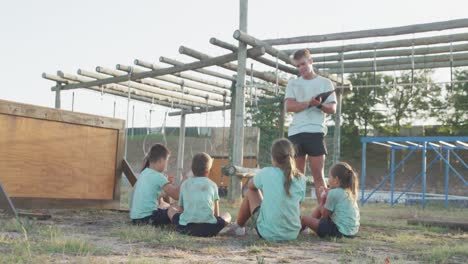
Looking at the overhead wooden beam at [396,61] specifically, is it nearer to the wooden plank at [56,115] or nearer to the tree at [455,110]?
the wooden plank at [56,115]

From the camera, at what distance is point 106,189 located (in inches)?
265

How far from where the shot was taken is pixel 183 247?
3568 mm

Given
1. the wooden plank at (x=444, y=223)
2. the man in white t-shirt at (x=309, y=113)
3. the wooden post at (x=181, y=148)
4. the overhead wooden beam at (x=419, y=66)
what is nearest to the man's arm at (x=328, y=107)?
the man in white t-shirt at (x=309, y=113)

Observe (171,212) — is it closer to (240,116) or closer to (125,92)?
(240,116)

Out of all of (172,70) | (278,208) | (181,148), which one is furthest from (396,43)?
(181,148)

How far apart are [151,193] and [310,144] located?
5.00ft

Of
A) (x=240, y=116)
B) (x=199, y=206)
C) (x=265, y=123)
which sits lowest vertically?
(x=199, y=206)

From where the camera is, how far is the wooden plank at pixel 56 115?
5.62m

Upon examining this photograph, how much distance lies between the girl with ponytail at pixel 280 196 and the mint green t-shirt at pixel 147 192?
1.02 metres

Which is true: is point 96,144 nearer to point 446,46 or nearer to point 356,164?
point 446,46

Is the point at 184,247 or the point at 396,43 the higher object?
the point at 396,43

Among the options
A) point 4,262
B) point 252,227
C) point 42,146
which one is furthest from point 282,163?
point 42,146

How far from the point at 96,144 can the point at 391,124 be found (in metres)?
20.8

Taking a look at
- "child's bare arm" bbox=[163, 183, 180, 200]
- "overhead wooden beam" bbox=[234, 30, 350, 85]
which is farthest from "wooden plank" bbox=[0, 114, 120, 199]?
"overhead wooden beam" bbox=[234, 30, 350, 85]
